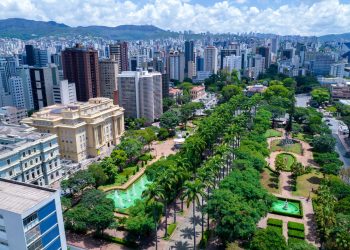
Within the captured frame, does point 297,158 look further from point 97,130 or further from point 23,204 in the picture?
point 23,204

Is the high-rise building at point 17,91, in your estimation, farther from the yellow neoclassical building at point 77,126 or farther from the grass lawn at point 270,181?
the grass lawn at point 270,181

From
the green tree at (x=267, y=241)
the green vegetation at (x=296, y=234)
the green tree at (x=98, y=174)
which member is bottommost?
the green vegetation at (x=296, y=234)

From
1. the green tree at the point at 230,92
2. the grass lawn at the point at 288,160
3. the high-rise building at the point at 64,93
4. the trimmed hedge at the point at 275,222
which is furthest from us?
the green tree at the point at 230,92

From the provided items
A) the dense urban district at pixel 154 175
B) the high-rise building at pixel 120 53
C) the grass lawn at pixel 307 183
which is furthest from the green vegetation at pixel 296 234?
the high-rise building at pixel 120 53

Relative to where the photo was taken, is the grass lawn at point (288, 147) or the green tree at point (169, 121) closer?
the grass lawn at point (288, 147)

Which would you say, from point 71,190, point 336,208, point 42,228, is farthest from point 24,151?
point 336,208

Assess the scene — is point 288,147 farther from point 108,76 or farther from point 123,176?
point 108,76

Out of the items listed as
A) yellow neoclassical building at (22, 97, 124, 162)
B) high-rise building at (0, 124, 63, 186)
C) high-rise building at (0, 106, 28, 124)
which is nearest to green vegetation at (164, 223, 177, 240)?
high-rise building at (0, 124, 63, 186)
